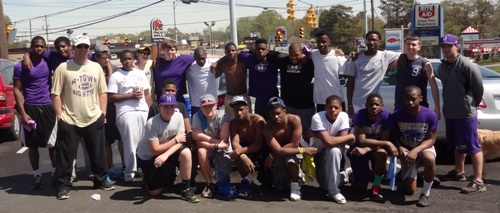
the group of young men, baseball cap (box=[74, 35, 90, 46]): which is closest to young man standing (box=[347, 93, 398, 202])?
the group of young men

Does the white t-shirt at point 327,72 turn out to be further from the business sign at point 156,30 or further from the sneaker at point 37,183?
the business sign at point 156,30

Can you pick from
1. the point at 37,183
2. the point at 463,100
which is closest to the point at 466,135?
the point at 463,100

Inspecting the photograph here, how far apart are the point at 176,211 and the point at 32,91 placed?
8.03 ft

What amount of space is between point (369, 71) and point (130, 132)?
3.06 meters

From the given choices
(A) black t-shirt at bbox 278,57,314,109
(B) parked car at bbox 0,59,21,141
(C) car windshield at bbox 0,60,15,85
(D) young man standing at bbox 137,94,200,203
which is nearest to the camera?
(D) young man standing at bbox 137,94,200,203

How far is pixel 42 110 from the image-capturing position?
20.1 ft

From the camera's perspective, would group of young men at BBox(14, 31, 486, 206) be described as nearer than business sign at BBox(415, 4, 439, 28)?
Yes

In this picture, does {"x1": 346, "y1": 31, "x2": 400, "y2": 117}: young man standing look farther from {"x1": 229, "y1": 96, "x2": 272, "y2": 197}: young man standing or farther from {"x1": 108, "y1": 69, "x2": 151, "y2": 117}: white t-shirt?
{"x1": 108, "y1": 69, "x2": 151, "y2": 117}: white t-shirt

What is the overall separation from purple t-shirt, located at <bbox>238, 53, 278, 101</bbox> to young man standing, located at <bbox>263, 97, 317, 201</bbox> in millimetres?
1005

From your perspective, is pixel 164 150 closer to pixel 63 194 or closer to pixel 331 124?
pixel 63 194

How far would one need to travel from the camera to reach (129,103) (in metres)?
6.27

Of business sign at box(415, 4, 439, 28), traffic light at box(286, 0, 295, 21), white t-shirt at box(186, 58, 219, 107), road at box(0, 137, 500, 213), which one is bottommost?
road at box(0, 137, 500, 213)

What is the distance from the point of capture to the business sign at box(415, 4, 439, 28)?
16594mm

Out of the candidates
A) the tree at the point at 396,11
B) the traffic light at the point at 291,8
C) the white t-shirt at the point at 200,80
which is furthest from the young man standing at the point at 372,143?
the tree at the point at 396,11
